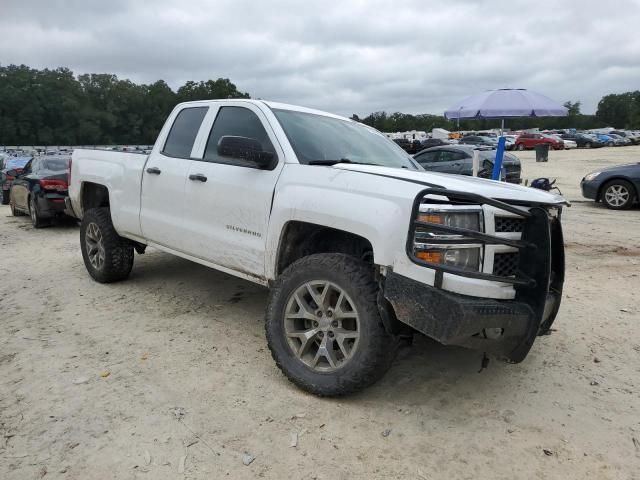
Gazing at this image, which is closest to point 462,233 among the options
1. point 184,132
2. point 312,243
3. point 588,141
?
point 312,243

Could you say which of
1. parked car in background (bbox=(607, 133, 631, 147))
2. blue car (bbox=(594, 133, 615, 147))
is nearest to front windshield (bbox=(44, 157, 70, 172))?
blue car (bbox=(594, 133, 615, 147))

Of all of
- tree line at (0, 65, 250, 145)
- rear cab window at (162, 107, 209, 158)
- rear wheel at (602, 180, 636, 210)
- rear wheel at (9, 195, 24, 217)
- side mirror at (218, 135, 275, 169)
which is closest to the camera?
side mirror at (218, 135, 275, 169)

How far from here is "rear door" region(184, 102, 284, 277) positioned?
368cm

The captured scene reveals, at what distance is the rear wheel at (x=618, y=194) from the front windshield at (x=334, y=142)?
9273 mm

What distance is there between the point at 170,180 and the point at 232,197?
937mm

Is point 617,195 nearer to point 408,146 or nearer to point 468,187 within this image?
point 468,187

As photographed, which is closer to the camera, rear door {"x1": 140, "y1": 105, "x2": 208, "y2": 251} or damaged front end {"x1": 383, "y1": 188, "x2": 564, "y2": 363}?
damaged front end {"x1": 383, "y1": 188, "x2": 564, "y2": 363}

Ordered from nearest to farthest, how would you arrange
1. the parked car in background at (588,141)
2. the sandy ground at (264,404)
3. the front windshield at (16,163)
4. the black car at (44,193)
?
the sandy ground at (264,404) → the black car at (44,193) → the front windshield at (16,163) → the parked car in background at (588,141)

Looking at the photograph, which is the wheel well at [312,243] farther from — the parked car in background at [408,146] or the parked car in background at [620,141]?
the parked car in background at [620,141]

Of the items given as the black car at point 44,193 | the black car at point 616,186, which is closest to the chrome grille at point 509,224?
the black car at point 44,193

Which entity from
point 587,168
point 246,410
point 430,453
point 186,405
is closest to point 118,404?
point 186,405

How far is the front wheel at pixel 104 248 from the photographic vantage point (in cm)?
548

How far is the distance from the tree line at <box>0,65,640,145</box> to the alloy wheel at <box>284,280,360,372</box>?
74.4 metres

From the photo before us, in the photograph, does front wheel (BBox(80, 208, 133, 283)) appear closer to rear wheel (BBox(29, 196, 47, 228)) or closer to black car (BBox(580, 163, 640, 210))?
rear wheel (BBox(29, 196, 47, 228))
